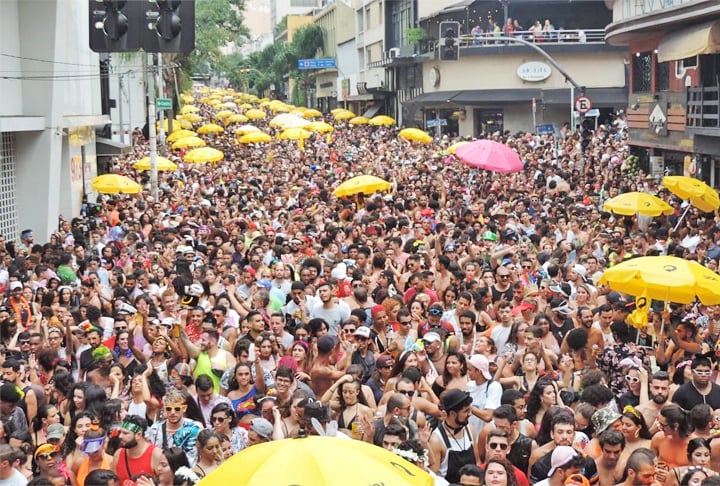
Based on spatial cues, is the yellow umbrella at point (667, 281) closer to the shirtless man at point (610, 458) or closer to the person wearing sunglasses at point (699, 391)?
the person wearing sunglasses at point (699, 391)

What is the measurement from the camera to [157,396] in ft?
30.1

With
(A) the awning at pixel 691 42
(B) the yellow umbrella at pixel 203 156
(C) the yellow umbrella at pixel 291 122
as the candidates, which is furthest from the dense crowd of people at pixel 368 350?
(C) the yellow umbrella at pixel 291 122

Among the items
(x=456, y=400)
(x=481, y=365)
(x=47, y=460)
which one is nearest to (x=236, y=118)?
(x=481, y=365)

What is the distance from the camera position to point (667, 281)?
10.5 meters

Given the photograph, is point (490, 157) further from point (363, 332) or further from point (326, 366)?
point (326, 366)

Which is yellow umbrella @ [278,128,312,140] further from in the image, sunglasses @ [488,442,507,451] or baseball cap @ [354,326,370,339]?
sunglasses @ [488,442,507,451]

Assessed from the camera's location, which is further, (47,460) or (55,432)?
(55,432)

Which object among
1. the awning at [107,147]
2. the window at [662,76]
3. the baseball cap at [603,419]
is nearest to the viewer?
the baseball cap at [603,419]

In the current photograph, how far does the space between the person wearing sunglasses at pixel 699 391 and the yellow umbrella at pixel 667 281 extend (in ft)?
5.73

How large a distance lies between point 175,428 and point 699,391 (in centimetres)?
391

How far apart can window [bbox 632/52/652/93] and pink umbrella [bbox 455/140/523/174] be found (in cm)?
853

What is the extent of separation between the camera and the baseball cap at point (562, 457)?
6840 millimetres

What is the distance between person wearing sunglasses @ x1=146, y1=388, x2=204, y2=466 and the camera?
25.8ft

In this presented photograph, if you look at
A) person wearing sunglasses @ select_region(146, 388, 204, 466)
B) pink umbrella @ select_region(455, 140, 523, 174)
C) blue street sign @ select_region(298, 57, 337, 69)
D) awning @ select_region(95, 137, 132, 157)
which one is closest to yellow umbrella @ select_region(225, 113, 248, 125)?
awning @ select_region(95, 137, 132, 157)
